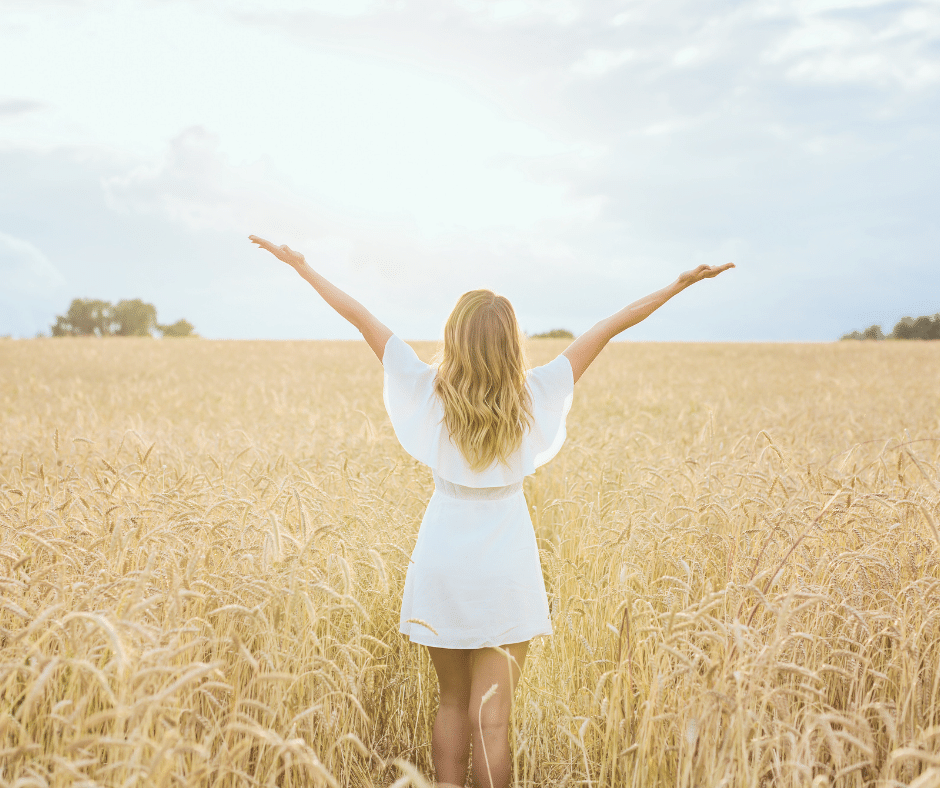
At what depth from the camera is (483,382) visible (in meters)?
2.67

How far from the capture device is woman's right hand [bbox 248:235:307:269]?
342 centimetres

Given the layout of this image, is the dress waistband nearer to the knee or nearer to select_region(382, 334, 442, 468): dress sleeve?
select_region(382, 334, 442, 468): dress sleeve

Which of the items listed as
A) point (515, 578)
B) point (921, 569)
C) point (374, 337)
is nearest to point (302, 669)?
point (515, 578)

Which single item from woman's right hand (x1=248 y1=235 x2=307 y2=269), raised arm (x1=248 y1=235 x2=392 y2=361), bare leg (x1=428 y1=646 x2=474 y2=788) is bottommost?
bare leg (x1=428 y1=646 x2=474 y2=788)

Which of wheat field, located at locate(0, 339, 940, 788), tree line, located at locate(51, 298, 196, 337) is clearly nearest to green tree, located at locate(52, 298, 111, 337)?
tree line, located at locate(51, 298, 196, 337)

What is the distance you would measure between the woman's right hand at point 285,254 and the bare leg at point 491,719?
220cm

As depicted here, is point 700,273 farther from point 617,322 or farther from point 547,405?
point 547,405

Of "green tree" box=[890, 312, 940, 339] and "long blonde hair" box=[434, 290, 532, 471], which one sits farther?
"green tree" box=[890, 312, 940, 339]

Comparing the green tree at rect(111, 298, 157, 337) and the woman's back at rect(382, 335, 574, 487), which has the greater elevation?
the green tree at rect(111, 298, 157, 337)

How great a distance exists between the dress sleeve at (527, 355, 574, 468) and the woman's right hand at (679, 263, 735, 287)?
92 cm

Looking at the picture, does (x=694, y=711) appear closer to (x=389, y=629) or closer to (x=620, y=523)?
(x=389, y=629)

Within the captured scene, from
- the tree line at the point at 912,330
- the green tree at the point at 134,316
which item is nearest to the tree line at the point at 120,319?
the green tree at the point at 134,316

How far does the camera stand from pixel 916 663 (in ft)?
8.11

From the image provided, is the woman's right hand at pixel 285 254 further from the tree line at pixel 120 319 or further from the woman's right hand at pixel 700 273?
the tree line at pixel 120 319
